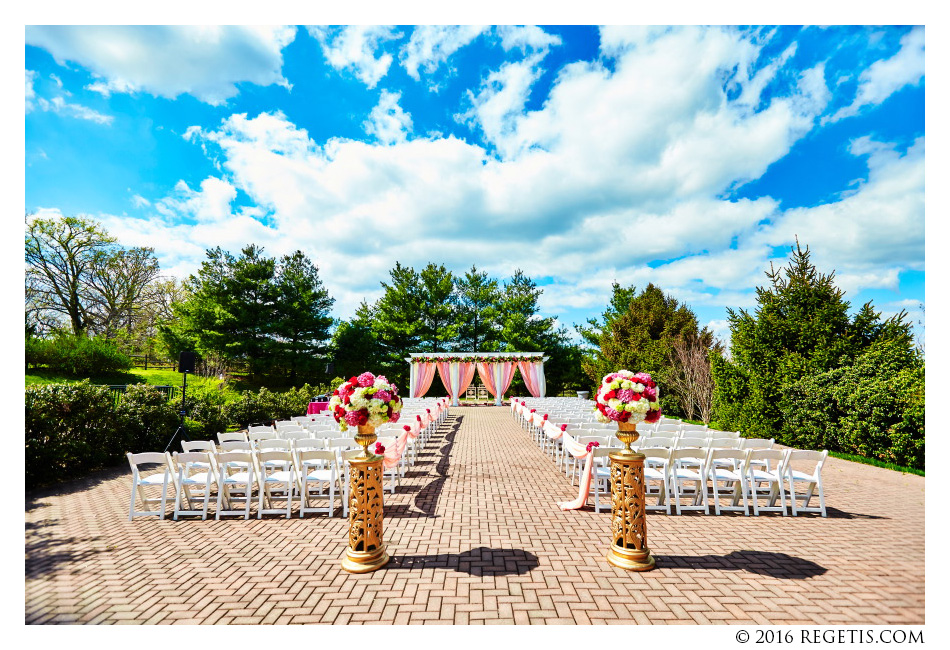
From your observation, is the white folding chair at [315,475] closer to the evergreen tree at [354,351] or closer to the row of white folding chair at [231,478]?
the row of white folding chair at [231,478]

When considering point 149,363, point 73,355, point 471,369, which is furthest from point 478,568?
point 149,363

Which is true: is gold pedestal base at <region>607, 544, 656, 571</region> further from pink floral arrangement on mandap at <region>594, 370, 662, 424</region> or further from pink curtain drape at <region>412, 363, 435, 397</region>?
pink curtain drape at <region>412, 363, 435, 397</region>

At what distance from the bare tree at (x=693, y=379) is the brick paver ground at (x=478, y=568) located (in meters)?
11.1

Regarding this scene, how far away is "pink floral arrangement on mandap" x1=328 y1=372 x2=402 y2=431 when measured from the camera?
3.79 metres

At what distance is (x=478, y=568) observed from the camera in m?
3.60

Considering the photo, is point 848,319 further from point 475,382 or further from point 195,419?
point 475,382

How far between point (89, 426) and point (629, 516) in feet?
30.1

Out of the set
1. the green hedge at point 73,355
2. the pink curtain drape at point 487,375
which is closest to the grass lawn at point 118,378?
the green hedge at point 73,355

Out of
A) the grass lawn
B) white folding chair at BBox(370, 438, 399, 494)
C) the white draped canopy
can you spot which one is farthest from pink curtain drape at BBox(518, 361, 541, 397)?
white folding chair at BBox(370, 438, 399, 494)

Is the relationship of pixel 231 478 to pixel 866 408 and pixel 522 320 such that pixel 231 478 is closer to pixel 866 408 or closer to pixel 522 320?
pixel 866 408

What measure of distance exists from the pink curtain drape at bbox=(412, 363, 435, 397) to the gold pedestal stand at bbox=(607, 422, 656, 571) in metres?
20.7
